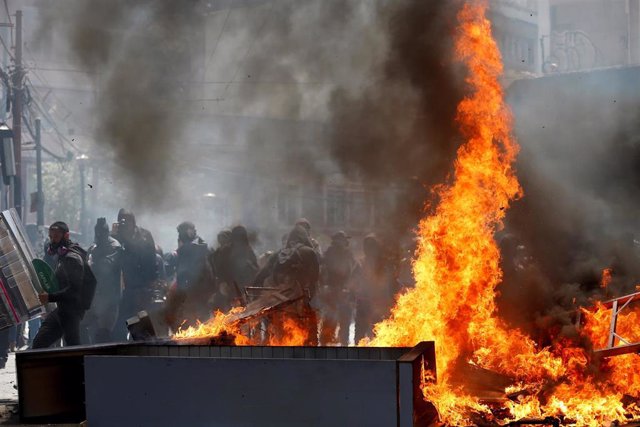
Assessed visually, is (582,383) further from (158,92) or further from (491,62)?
(158,92)

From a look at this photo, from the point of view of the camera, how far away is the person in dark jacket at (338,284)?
1340 cm

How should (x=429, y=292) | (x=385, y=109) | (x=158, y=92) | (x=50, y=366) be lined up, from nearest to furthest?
(x=50, y=366) → (x=429, y=292) → (x=385, y=109) → (x=158, y=92)

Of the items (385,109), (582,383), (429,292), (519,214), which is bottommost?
(582,383)

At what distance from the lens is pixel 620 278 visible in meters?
9.74

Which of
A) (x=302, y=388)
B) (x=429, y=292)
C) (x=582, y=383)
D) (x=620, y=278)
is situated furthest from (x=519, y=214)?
(x=302, y=388)

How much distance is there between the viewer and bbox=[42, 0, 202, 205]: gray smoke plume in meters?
13.5

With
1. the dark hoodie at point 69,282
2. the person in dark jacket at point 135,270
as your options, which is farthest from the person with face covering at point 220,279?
the dark hoodie at point 69,282

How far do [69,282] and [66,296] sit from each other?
17 centimetres

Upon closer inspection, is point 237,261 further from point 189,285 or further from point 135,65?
point 135,65

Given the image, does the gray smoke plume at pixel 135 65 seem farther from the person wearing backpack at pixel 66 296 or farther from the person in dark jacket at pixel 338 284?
the person wearing backpack at pixel 66 296

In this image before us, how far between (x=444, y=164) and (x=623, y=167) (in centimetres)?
309

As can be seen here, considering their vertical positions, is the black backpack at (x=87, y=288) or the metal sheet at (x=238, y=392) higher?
the black backpack at (x=87, y=288)

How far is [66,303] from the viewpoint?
10.2m

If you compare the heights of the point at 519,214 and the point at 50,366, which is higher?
the point at 519,214
